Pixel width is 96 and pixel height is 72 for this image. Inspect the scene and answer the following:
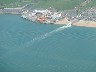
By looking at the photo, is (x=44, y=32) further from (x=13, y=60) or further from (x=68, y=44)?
(x=13, y=60)

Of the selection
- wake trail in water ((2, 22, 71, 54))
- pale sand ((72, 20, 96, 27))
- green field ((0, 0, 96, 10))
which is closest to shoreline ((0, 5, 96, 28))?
pale sand ((72, 20, 96, 27))

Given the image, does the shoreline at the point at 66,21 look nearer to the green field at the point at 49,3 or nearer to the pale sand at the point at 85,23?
the pale sand at the point at 85,23

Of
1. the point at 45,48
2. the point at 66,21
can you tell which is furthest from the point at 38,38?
the point at 66,21

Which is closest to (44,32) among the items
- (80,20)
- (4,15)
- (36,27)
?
(36,27)

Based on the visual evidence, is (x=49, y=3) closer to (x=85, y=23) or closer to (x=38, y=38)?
(x=85, y=23)

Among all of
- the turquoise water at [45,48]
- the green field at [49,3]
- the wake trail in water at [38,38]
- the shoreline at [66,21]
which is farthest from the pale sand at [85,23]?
the green field at [49,3]

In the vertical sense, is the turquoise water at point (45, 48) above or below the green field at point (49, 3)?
below

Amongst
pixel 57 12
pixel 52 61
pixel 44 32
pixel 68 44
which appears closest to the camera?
pixel 52 61

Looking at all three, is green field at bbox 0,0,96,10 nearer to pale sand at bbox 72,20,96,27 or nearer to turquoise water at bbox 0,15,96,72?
pale sand at bbox 72,20,96,27

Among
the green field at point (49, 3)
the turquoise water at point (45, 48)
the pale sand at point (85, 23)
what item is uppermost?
the green field at point (49, 3)
